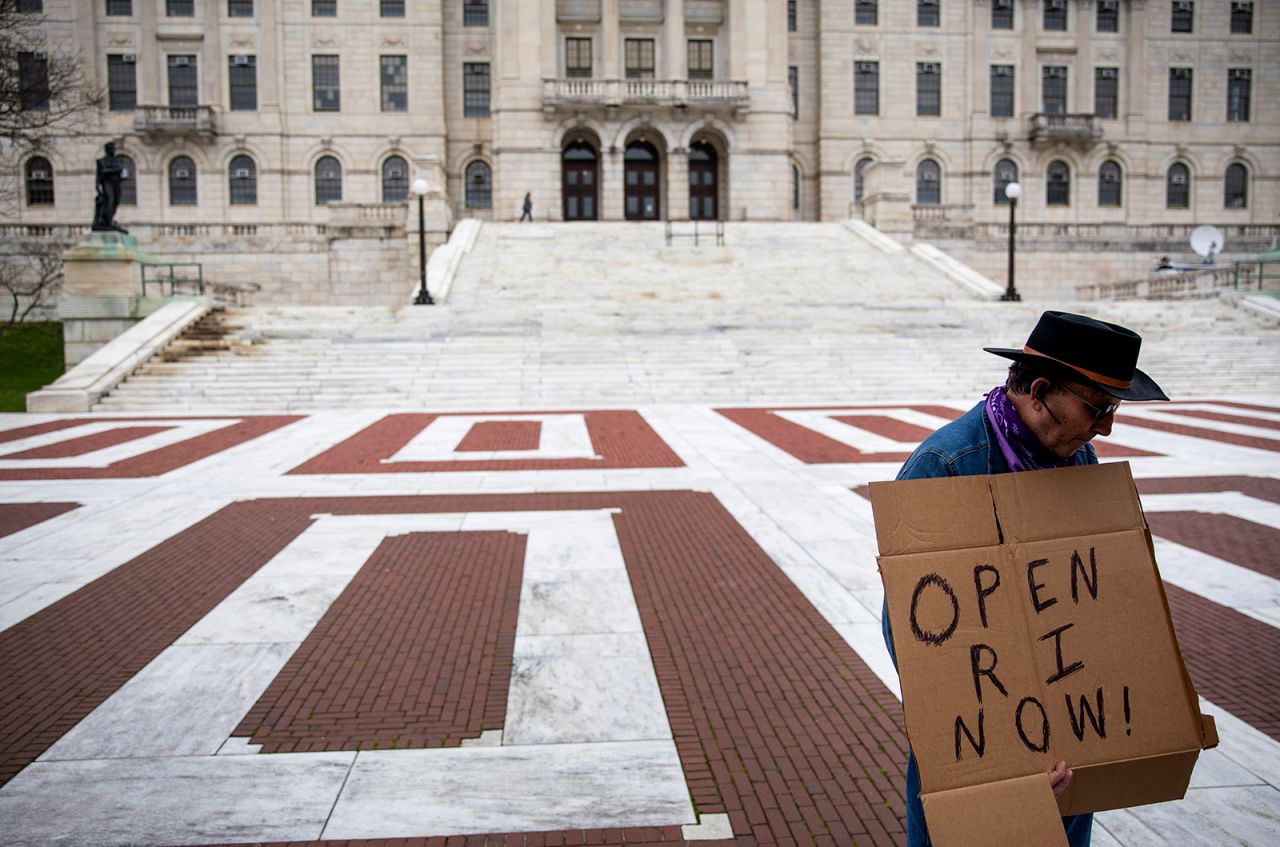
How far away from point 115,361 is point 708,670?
17130mm

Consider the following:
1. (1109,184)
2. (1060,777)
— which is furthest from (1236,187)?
(1060,777)

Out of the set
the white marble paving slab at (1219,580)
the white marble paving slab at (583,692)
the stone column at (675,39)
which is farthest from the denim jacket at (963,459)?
the stone column at (675,39)

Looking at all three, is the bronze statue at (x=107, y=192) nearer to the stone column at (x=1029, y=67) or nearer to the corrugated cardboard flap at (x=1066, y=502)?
the corrugated cardboard flap at (x=1066, y=502)

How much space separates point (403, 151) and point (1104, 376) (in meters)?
45.3

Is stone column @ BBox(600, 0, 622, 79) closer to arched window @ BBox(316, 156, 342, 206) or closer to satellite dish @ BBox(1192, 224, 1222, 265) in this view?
arched window @ BBox(316, 156, 342, 206)

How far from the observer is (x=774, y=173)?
136 feet

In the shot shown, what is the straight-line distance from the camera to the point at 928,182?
4678 cm

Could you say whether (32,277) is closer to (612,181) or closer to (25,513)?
(612,181)

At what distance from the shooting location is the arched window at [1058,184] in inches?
1864

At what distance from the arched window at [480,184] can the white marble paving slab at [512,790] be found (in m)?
43.2

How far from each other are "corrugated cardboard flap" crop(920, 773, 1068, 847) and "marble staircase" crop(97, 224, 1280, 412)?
575 inches

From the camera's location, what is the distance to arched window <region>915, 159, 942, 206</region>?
4666 centimetres

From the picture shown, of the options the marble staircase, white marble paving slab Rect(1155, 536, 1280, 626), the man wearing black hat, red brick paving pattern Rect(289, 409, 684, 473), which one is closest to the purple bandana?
the man wearing black hat

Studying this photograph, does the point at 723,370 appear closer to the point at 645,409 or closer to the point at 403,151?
the point at 645,409
